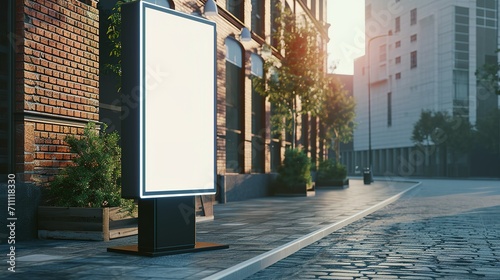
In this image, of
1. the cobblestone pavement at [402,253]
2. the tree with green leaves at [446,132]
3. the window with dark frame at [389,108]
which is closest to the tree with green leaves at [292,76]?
the cobblestone pavement at [402,253]

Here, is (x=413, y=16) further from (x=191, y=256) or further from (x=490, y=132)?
(x=191, y=256)

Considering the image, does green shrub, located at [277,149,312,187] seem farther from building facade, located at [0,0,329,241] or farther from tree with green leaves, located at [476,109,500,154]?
tree with green leaves, located at [476,109,500,154]

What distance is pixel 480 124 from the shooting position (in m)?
63.5

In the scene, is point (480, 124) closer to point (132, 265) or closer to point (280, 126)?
point (280, 126)

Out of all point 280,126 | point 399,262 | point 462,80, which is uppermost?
point 462,80

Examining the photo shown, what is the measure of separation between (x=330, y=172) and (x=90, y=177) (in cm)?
2486

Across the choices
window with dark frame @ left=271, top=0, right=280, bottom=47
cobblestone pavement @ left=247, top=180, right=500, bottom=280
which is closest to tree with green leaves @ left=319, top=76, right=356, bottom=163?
window with dark frame @ left=271, top=0, right=280, bottom=47

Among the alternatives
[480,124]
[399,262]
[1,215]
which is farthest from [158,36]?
[480,124]

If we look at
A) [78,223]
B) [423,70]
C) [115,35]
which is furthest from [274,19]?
[423,70]

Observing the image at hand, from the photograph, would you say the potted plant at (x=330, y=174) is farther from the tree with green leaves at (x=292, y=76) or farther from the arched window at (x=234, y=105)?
the arched window at (x=234, y=105)

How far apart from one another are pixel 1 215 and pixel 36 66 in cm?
223

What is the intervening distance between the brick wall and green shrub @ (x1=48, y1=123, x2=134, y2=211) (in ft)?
1.00

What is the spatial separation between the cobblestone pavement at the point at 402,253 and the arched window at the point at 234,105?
7.75 metres

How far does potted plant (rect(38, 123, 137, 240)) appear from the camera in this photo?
8.84 metres
